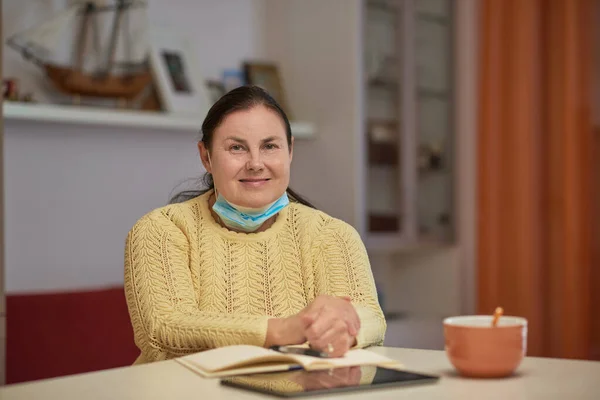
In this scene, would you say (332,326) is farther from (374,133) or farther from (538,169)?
(538,169)

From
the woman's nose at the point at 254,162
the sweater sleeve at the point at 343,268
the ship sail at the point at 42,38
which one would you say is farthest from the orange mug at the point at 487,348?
the ship sail at the point at 42,38

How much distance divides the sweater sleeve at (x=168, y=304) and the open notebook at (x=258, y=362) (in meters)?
0.16

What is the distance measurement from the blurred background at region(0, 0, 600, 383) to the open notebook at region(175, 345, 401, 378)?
6.87 feet

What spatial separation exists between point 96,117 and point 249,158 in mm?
1738

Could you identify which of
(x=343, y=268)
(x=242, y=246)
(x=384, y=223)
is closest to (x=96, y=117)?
(x=384, y=223)

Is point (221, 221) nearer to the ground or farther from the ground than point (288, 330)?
farther from the ground

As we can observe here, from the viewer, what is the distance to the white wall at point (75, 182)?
11.0 feet

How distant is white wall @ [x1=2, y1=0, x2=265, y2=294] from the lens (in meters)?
3.34

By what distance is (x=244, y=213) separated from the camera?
1.78 meters

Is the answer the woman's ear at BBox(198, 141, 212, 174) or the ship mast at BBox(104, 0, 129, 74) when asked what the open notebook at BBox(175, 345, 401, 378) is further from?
the ship mast at BBox(104, 0, 129, 74)

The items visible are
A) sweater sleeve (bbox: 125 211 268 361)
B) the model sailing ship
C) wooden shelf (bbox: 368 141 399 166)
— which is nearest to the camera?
sweater sleeve (bbox: 125 211 268 361)

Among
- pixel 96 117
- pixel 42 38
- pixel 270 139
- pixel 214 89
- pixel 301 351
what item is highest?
pixel 42 38

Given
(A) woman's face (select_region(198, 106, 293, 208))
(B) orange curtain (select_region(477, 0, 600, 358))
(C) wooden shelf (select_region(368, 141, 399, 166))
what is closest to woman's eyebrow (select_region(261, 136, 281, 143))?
(A) woman's face (select_region(198, 106, 293, 208))

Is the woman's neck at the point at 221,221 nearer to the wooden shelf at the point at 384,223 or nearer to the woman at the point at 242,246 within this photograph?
the woman at the point at 242,246
